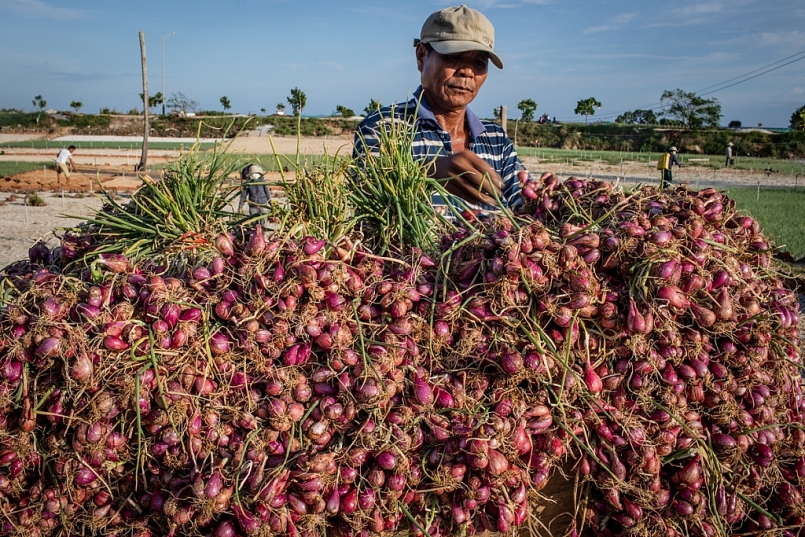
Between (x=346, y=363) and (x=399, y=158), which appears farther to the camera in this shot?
(x=399, y=158)

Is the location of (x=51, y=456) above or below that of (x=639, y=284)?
below

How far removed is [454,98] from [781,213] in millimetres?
14954

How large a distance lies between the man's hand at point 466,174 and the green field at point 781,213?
6.37 meters

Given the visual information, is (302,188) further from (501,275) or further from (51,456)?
(51,456)

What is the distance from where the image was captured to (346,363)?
1.42 meters

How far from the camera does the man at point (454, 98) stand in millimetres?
2594

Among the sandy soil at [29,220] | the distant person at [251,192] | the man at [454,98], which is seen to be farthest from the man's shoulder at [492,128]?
the sandy soil at [29,220]

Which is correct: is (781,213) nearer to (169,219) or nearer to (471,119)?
(471,119)

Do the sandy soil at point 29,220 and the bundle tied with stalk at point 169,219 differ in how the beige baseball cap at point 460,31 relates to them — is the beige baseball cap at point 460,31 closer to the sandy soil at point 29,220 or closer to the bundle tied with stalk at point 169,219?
the bundle tied with stalk at point 169,219

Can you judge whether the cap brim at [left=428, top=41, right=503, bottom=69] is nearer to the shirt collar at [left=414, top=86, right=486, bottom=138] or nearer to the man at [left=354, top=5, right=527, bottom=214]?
the man at [left=354, top=5, right=527, bottom=214]

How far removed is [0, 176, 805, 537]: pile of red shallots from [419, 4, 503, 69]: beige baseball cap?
1.38 m

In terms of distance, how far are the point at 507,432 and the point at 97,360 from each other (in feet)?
3.46

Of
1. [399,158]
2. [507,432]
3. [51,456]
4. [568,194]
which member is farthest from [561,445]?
[51,456]

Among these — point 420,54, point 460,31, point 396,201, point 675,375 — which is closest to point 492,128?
point 420,54
